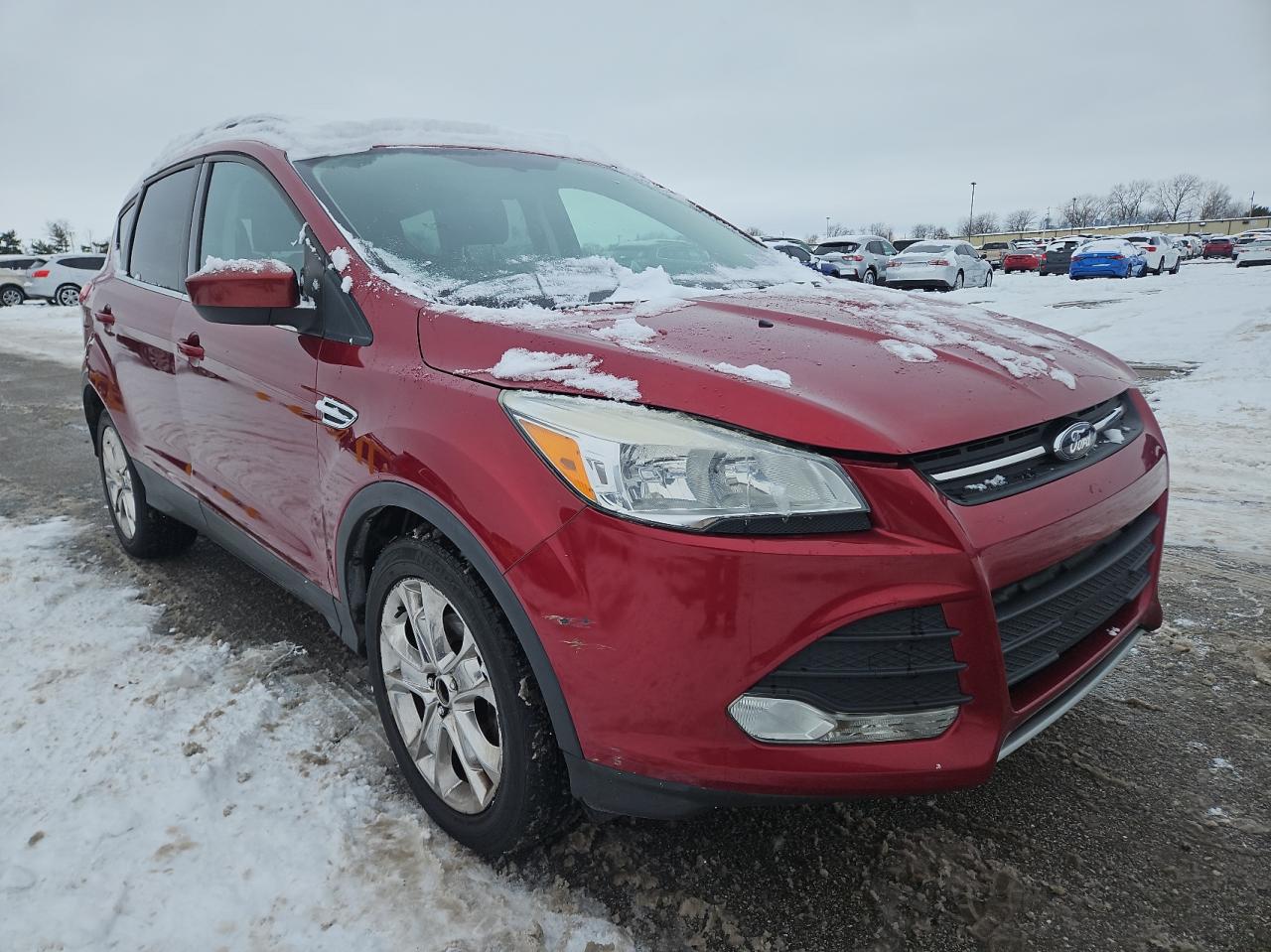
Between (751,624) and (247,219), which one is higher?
(247,219)

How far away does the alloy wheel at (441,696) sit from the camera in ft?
5.96

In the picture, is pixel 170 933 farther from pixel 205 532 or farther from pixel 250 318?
pixel 205 532

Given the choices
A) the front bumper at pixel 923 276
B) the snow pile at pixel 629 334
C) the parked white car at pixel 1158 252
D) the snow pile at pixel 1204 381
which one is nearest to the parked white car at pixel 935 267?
the front bumper at pixel 923 276

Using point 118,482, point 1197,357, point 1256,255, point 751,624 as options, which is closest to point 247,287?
point 751,624

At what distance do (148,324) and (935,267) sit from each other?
19.7m

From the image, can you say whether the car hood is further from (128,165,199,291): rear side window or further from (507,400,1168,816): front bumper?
(128,165,199,291): rear side window

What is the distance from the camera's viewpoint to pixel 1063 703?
5.57 ft

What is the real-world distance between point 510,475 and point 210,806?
1263 mm

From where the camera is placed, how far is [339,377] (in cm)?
203

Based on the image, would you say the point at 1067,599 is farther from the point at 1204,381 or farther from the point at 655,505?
the point at 1204,381

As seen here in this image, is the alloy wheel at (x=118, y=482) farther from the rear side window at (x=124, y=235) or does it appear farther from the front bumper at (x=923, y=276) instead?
the front bumper at (x=923, y=276)

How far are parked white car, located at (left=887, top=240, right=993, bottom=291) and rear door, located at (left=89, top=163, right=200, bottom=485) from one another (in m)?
18.9

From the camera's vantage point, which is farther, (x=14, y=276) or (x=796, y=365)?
(x=14, y=276)

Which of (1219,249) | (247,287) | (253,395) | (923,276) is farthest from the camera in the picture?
(1219,249)
